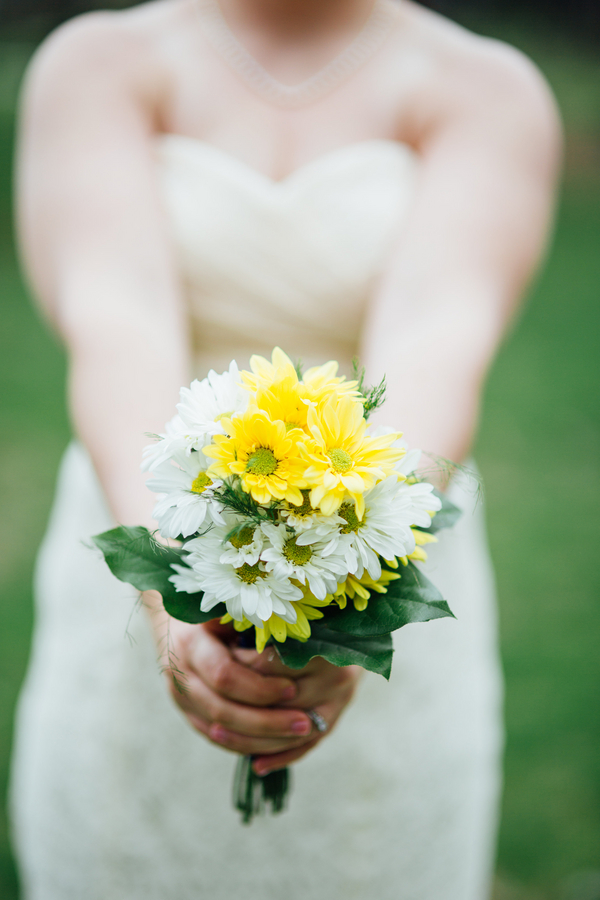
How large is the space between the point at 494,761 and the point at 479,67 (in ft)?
5.52

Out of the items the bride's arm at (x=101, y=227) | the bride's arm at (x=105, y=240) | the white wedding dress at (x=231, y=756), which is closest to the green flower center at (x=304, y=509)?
the bride's arm at (x=105, y=240)

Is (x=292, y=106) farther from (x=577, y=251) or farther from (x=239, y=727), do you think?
(x=577, y=251)

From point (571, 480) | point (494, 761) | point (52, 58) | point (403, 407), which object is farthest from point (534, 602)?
point (52, 58)

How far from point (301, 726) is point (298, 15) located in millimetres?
1545

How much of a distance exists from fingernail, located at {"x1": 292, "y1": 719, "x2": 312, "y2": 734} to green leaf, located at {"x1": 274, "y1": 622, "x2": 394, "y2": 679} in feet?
0.68

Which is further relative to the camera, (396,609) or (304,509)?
(396,609)

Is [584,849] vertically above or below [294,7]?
below

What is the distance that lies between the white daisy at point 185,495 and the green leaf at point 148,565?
4.8 inches

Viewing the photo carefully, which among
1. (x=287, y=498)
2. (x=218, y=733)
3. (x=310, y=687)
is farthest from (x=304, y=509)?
(x=218, y=733)

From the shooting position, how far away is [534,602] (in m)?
4.05

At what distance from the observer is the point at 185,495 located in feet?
2.77

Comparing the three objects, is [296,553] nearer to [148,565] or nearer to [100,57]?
[148,565]

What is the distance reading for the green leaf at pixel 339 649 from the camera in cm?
94

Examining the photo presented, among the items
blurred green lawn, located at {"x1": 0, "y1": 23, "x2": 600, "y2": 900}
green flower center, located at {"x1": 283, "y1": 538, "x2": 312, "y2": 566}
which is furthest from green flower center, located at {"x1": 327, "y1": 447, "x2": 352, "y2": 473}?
blurred green lawn, located at {"x1": 0, "y1": 23, "x2": 600, "y2": 900}
